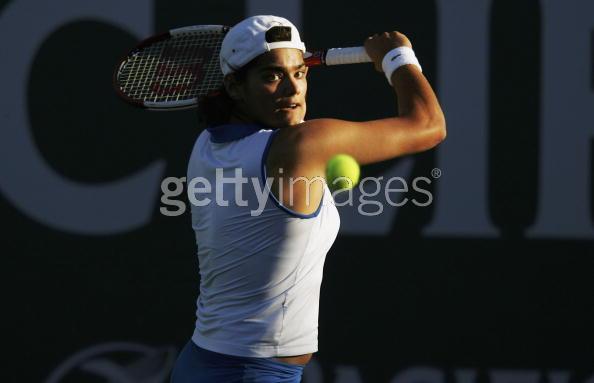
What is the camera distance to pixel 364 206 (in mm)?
4191

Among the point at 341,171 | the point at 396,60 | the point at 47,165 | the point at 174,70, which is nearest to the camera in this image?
the point at 341,171

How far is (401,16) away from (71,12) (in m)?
1.43

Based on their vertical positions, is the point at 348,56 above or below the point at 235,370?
above

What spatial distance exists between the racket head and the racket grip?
0.37 m

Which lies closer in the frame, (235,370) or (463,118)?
(235,370)

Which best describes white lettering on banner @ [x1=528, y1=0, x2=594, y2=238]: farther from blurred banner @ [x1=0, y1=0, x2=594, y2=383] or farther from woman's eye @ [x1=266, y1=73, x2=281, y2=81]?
woman's eye @ [x1=266, y1=73, x2=281, y2=81]

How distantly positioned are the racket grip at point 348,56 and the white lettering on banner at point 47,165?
5.25ft

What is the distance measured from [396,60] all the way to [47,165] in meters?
2.31

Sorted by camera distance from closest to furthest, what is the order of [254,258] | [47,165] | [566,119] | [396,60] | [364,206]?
[254,258], [396,60], [566,119], [364,206], [47,165]

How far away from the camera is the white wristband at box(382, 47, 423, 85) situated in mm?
2502

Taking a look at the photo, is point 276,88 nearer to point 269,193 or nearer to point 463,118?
point 269,193

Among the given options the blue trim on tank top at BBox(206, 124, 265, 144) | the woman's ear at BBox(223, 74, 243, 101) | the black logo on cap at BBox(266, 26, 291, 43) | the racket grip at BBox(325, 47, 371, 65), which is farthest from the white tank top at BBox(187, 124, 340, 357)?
the racket grip at BBox(325, 47, 371, 65)

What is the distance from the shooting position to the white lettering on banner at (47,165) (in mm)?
4312

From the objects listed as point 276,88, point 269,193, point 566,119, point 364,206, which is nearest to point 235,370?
point 269,193
